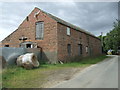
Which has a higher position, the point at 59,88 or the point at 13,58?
the point at 13,58

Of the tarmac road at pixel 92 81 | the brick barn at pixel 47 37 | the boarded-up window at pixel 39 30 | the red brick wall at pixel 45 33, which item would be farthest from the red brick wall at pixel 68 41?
the tarmac road at pixel 92 81

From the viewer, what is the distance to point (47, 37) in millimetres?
16047

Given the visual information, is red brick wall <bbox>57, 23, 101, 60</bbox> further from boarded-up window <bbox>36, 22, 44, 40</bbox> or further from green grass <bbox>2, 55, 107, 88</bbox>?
green grass <bbox>2, 55, 107, 88</bbox>

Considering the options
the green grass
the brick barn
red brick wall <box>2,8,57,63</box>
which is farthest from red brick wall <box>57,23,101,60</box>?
the green grass

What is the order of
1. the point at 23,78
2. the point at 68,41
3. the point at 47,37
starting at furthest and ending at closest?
the point at 68,41
the point at 47,37
the point at 23,78

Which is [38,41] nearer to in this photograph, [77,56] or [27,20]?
[27,20]

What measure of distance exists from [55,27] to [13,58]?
21.0 feet

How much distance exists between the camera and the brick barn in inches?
610

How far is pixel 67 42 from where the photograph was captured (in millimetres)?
17328

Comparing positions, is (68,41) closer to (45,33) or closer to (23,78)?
(45,33)

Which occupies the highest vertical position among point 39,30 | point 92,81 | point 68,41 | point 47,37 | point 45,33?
point 39,30

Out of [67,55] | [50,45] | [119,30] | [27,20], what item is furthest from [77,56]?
[119,30]

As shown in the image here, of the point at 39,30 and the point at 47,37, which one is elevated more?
the point at 39,30

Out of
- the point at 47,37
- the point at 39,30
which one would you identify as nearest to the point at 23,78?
the point at 47,37
